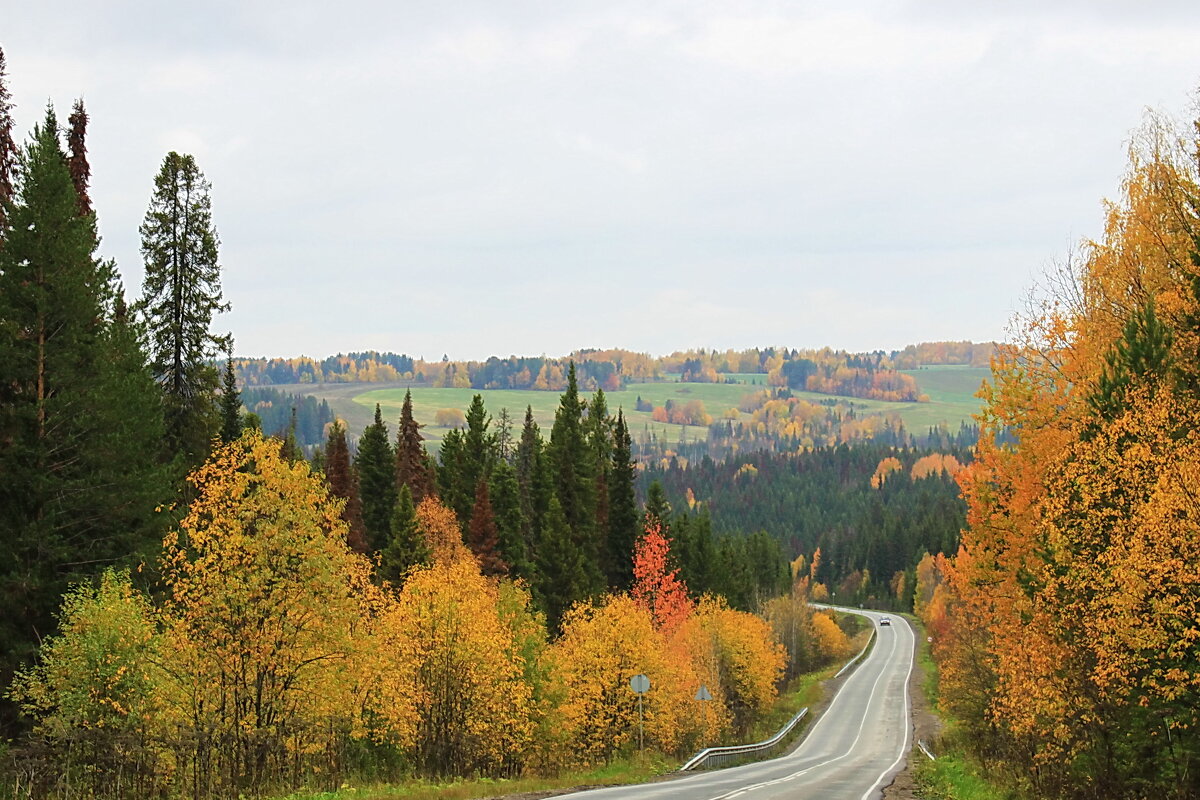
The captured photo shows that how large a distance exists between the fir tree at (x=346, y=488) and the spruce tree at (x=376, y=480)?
1345 millimetres

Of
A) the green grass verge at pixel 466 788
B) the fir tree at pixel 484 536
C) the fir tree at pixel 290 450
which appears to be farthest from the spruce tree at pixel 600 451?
the green grass verge at pixel 466 788

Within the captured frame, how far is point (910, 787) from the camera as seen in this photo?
34.5 m

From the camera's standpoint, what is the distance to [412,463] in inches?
2830

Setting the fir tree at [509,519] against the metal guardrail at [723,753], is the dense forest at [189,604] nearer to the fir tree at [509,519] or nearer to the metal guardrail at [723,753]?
the metal guardrail at [723,753]

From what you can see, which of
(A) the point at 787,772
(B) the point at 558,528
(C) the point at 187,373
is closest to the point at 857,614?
(B) the point at 558,528

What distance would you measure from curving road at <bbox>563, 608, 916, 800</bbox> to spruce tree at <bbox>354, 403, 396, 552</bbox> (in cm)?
3025

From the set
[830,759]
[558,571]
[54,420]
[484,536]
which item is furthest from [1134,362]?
[558,571]

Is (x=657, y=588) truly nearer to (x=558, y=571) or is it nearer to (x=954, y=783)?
(x=558, y=571)

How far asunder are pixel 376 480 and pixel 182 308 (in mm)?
34725

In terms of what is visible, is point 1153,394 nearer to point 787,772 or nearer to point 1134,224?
Result: point 1134,224

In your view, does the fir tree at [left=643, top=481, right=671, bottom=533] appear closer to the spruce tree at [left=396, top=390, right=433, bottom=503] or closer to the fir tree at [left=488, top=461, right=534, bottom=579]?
the fir tree at [left=488, top=461, right=534, bottom=579]

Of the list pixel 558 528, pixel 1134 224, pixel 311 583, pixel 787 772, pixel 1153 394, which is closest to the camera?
pixel 1153 394

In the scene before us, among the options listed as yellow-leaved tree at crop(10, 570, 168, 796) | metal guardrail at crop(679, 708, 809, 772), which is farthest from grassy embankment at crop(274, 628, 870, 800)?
yellow-leaved tree at crop(10, 570, 168, 796)

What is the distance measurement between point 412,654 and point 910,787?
17.5m
